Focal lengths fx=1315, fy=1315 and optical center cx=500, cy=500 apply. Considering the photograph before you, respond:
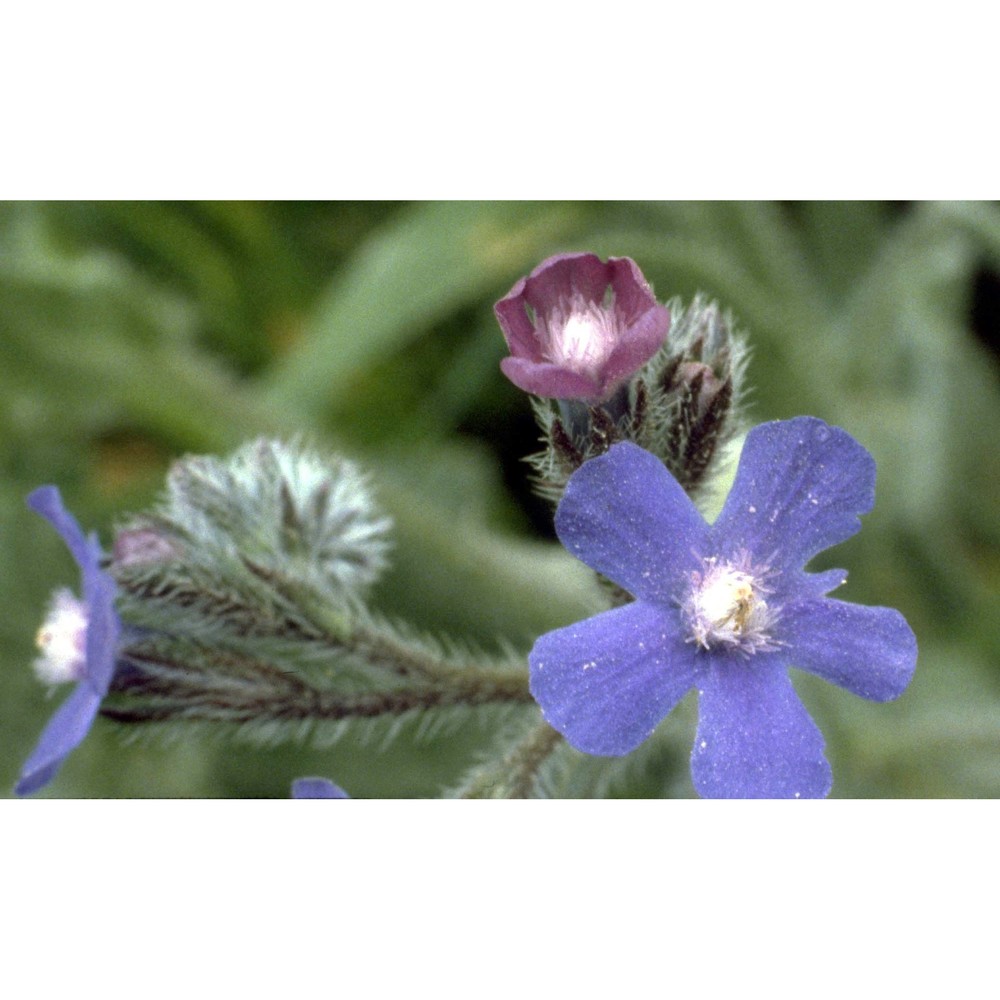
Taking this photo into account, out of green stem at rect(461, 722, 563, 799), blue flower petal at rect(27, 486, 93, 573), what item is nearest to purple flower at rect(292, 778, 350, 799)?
green stem at rect(461, 722, 563, 799)

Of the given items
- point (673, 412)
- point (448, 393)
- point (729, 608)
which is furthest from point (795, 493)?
point (448, 393)

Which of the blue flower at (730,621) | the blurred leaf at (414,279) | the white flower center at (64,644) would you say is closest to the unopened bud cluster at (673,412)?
the blue flower at (730,621)

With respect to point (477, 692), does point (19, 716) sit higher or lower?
higher

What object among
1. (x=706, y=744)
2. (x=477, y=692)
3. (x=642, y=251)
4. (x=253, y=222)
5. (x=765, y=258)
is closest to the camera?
(x=706, y=744)

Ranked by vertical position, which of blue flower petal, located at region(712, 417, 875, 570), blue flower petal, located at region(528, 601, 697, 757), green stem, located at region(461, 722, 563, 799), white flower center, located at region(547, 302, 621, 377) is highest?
white flower center, located at region(547, 302, 621, 377)

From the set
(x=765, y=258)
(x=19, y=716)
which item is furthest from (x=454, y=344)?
→ (x=19, y=716)

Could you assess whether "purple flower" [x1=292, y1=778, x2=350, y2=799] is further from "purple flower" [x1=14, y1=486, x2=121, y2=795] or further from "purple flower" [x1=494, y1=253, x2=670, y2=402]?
"purple flower" [x1=494, y1=253, x2=670, y2=402]

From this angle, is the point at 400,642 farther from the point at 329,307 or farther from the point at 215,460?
the point at 329,307
